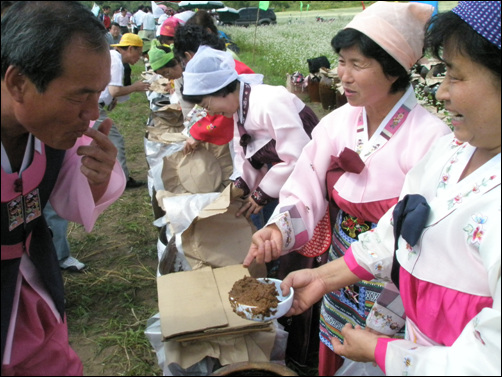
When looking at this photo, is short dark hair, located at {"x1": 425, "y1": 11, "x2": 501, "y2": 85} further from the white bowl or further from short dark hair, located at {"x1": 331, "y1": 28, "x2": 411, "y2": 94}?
the white bowl

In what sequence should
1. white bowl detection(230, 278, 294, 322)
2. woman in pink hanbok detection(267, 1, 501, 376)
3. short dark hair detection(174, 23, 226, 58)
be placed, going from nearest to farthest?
woman in pink hanbok detection(267, 1, 501, 376) → white bowl detection(230, 278, 294, 322) → short dark hair detection(174, 23, 226, 58)

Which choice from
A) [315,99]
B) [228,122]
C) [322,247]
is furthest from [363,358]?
[315,99]

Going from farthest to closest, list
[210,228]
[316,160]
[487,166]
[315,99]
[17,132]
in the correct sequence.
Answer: [315,99] → [210,228] → [316,160] → [17,132] → [487,166]

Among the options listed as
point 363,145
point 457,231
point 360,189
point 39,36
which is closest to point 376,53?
point 363,145

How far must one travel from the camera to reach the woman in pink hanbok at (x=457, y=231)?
1.05 meters

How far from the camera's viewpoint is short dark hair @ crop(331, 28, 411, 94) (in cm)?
184

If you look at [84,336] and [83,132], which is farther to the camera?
[84,336]

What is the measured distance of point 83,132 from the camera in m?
1.38

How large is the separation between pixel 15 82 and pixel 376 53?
136 centimetres

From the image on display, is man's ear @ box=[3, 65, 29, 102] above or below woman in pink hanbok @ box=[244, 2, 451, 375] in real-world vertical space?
above

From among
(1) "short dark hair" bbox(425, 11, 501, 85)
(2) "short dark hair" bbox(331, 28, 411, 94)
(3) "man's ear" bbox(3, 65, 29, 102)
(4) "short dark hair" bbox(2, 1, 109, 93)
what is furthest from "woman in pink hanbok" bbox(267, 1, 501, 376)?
(3) "man's ear" bbox(3, 65, 29, 102)

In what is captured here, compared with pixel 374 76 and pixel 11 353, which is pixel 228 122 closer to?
pixel 374 76

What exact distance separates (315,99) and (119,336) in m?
6.74

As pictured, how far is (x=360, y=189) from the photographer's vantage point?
1902 mm
